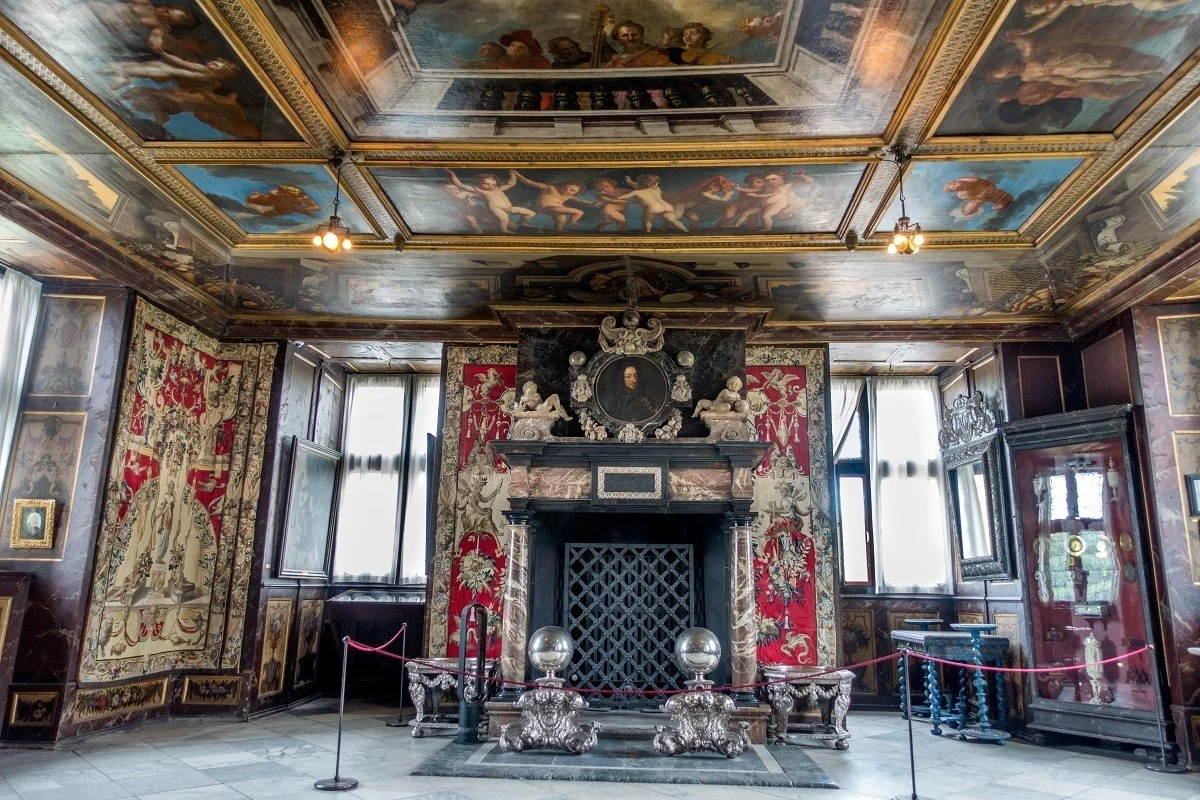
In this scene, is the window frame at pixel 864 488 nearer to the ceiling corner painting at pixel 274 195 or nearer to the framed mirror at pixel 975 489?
the framed mirror at pixel 975 489

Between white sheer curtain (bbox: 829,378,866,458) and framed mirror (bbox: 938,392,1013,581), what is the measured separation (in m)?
1.10

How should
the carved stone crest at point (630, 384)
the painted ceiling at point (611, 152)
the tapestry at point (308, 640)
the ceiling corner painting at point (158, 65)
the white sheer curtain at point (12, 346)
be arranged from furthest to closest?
the tapestry at point (308, 640) < the carved stone crest at point (630, 384) < the white sheer curtain at point (12, 346) < the painted ceiling at point (611, 152) < the ceiling corner painting at point (158, 65)

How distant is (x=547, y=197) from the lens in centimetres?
597

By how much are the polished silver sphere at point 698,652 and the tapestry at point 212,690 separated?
4535 mm

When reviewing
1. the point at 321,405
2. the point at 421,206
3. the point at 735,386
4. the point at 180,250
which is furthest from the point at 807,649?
the point at 180,250

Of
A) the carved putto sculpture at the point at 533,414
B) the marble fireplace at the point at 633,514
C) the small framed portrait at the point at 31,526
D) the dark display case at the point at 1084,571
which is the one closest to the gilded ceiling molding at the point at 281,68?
the carved putto sculpture at the point at 533,414

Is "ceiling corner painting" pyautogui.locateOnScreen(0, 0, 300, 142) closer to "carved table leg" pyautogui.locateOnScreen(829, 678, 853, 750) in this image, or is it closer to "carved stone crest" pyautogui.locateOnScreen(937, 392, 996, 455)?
"carved table leg" pyautogui.locateOnScreen(829, 678, 853, 750)

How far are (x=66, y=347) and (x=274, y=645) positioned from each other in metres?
3.59

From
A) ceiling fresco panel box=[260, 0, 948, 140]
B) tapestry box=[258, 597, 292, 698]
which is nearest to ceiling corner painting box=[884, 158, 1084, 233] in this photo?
ceiling fresco panel box=[260, 0, 948, 140]

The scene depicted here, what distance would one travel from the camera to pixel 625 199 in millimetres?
5965

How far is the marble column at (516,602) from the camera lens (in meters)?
6.86

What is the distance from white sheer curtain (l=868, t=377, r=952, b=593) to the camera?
9.53m

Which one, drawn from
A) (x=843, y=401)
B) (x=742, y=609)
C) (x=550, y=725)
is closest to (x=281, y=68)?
(x=550, y=725)

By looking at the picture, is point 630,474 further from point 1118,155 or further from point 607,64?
point 1118,155
